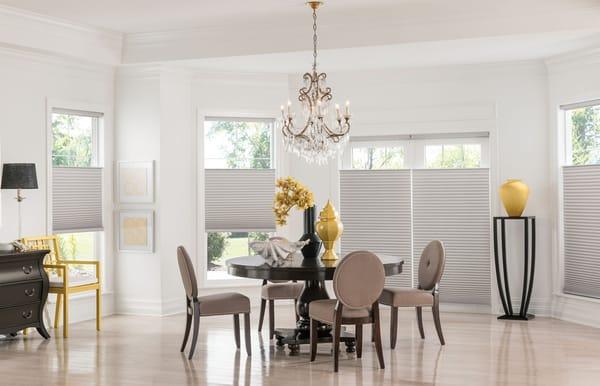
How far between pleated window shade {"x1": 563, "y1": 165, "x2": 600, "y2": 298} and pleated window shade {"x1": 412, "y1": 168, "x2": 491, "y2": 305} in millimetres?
821

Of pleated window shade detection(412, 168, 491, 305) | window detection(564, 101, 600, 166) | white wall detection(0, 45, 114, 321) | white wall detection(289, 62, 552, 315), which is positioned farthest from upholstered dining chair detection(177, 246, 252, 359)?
window detection(564, 101, 600, 166)

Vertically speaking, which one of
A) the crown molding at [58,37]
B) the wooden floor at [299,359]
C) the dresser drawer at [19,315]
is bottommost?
the wooden floor at [299,359]

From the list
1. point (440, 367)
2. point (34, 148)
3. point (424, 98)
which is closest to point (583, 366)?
point (440, 367)

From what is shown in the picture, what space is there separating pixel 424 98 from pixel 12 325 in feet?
15.9

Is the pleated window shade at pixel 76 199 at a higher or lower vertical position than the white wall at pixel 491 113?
lower

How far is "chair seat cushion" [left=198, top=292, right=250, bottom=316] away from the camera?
6047 mm

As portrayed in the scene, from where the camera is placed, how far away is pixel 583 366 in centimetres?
573

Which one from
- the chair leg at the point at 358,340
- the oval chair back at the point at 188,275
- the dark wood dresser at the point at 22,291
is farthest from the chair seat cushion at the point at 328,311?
the dark wood dresser at the point at 22,291

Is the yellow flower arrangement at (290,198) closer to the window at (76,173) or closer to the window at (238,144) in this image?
the window at (238,144)

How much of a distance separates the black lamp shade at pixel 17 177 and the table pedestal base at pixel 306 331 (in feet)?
8.68

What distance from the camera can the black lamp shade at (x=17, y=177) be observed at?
22.7 ft

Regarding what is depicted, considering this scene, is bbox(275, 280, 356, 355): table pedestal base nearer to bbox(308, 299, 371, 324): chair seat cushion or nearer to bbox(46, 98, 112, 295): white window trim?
bbox(308, 299, 371, 324): chair seat cushion

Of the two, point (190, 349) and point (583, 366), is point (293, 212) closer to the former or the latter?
point (190, 349)

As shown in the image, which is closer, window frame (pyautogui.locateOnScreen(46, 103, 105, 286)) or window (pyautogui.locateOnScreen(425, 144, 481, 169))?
window frame (pyautogui.locateOnScreen(46, 103, 105, 286))
